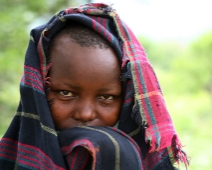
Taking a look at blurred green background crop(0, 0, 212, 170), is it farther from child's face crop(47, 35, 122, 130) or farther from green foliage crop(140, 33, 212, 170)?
child's face crop(47, 35, 122, 130)

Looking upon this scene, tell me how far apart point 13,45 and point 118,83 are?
3072 millimetres

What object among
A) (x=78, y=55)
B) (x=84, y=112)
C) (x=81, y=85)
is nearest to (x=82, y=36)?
(x=78, y=55)

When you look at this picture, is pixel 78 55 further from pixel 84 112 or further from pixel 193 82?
pixel 193 82

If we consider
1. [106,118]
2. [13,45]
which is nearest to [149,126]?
[106,118]

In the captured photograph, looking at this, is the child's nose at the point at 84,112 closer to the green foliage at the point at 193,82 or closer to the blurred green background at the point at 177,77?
the blurred green background at the point at 177,77

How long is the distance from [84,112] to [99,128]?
0.09 meters

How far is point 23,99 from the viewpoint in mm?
1388

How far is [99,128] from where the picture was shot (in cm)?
138

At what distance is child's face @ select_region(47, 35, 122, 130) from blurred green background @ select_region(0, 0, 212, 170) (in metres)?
0.37

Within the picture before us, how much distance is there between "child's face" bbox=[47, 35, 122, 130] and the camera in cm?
140

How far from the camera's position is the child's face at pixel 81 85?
1.40 meters

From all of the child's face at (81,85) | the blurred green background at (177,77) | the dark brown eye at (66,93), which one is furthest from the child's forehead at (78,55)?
the blurred green background at (177,77)

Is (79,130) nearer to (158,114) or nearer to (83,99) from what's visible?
(83,99)

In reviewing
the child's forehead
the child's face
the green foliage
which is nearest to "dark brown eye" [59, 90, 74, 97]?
the child's face
